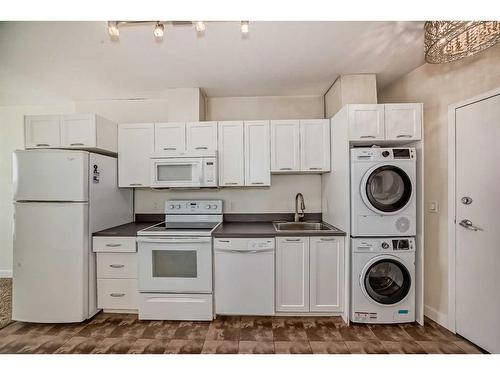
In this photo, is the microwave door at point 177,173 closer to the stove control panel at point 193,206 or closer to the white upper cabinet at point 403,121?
the stove control panel at point 193,206

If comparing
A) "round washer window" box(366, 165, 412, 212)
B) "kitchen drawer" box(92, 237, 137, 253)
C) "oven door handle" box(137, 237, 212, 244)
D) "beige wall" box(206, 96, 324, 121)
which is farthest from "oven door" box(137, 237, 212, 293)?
"beige wall" box(206, 96, 324, 121)

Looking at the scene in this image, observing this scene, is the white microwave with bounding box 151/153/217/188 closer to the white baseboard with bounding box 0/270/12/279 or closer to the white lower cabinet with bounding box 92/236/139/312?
the white lower cabinet with bounding box 92/236/139/312

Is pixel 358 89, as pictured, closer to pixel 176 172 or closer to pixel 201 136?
pixel 201 136

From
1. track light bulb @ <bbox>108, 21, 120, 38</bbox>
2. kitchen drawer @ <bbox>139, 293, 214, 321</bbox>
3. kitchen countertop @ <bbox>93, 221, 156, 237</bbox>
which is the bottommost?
kitchen drawer @ <bbox>139, 293, 214, 321</bbox>

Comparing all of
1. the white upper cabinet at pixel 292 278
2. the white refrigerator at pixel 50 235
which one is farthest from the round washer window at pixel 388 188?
the white refrigerator at pixel 50 235

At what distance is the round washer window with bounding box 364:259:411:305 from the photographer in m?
2.28

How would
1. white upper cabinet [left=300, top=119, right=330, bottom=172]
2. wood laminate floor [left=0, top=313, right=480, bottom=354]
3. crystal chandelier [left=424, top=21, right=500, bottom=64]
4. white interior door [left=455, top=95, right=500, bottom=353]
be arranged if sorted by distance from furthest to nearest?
white upper cabinet [left=300, top=119, right=330, bottom=172] → wood laminate floor [left=0, top=313, right=480, bottom=354] → white interior door [left=455, top=95, right=500, bottom=353] → crystal chandelier [left=424, top=21, right=500, bottom=64]

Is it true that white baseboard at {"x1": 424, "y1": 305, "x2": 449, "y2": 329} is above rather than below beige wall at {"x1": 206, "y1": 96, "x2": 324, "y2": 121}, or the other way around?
→ below

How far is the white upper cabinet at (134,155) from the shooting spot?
9.46 feet

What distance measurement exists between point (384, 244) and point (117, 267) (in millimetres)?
2809

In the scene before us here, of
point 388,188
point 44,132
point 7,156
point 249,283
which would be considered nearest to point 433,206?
point 388,188
